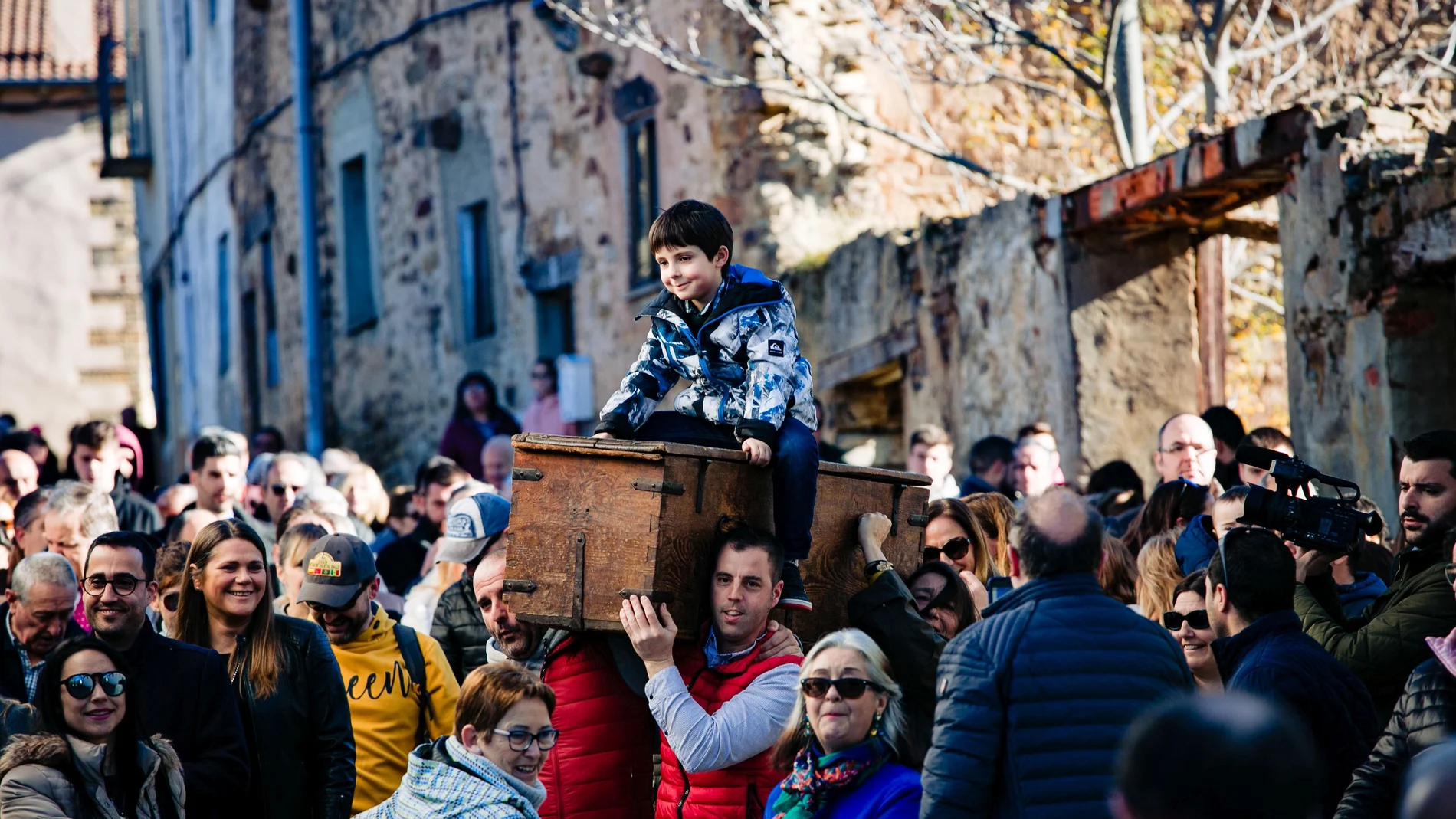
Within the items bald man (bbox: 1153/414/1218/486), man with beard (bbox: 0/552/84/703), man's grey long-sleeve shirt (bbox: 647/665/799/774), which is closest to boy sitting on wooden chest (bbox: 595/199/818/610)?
man's grey long-sleeve shirt (bbox: 647/665/799/774)

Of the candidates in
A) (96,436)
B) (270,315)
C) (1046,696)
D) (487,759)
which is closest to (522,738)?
(487,759)

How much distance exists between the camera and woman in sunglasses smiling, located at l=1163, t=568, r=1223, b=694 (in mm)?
5078

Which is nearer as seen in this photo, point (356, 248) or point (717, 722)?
point (717, 722)

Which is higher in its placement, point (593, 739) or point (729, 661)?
point (729, 661)

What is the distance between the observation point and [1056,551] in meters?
4.09

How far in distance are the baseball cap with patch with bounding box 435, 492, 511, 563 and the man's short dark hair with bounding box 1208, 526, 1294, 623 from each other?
2447 mm

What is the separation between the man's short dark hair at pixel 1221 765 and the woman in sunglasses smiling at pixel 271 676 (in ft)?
11.3

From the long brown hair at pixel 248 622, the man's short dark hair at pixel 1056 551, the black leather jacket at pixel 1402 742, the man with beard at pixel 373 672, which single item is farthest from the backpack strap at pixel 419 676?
the black leather jacket at pixel 1402 742

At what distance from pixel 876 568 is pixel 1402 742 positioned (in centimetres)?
145

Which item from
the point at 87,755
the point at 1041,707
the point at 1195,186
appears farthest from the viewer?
the point at 1195,186

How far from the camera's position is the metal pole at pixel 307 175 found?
1705 centimetres

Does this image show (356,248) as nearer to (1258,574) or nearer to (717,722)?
(717,722)

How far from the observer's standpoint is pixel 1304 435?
8.62 metres

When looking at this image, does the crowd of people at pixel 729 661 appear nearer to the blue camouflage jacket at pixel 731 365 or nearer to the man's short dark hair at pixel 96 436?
the blue camouflage jacket at pixel 731 365
